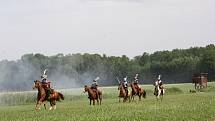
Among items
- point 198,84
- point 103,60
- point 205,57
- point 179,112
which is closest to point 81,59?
point 103,60

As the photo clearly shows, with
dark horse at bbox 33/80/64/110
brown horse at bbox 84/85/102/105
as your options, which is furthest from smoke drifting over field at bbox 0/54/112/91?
dark horse at bbox 33/80/64/110

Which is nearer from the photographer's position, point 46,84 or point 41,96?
point 41,96

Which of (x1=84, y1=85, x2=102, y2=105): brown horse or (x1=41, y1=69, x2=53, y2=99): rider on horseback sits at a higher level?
(x1=41, y1=69, x2=53, y2=99): rider on horseback

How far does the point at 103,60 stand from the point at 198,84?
87902mm

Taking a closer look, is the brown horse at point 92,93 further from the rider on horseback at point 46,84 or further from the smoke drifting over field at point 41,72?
the smoke drifting over field at point 41,72

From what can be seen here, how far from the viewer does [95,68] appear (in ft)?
521

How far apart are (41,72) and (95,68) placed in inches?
1523

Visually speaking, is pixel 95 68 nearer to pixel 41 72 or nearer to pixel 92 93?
pixel 41 72

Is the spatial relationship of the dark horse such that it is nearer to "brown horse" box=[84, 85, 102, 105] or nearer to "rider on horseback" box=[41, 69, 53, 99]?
"rider on horseback" box=[41, 69, 53, 99]

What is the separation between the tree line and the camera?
4749 inches

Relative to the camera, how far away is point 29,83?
120m

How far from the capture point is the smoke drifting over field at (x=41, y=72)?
118188 mm

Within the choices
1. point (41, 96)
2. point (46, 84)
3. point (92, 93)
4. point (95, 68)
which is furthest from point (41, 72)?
point (41, 96)

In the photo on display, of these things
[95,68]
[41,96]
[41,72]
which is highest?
[95,68]
